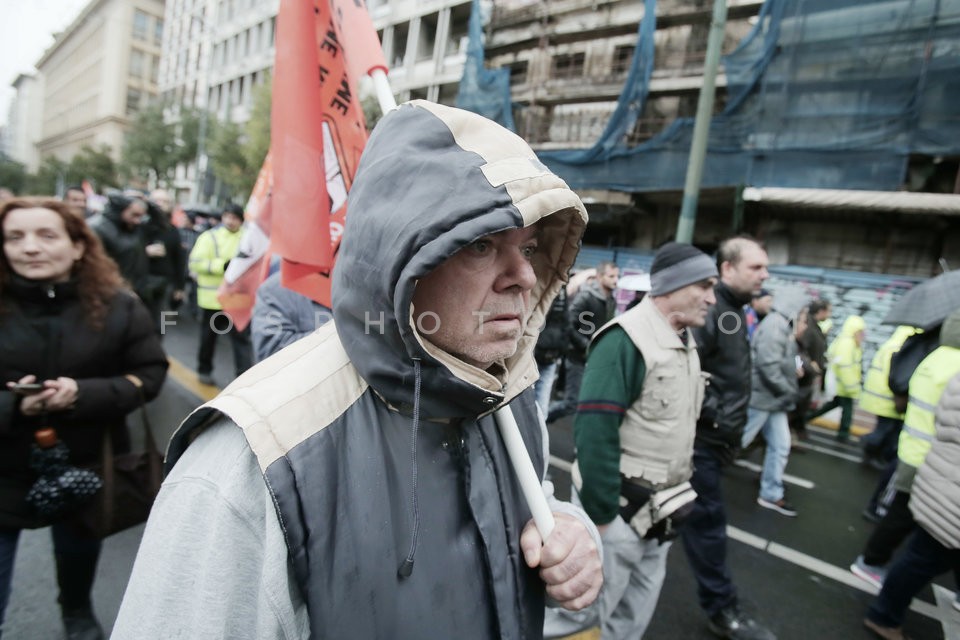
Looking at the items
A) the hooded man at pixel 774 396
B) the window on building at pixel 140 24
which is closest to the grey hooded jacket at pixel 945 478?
the hooded man at pixel 774 396

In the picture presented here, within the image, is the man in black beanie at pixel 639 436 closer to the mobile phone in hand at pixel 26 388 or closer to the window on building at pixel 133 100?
the mobile phone in hand at pixel 26 388

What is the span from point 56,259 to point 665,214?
18104 mm

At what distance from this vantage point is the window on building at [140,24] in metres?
61.9

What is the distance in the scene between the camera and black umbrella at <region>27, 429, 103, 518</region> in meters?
1.92

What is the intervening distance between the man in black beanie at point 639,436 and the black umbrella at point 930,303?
74.2 inches

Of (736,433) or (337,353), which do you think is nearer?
(337,353)

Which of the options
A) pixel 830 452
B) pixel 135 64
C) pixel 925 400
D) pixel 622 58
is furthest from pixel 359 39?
pixel 135 64

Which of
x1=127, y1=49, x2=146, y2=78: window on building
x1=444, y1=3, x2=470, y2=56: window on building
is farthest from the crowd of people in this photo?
x1=127, y1=49, x2=146, y2=78: window on building

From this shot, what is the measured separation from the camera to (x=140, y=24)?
206ft

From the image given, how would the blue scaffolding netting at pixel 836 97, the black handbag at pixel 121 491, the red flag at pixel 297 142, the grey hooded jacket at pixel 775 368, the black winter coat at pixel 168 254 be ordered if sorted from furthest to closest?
the blue scaffolding netting at pixel 836 97 < the black winter coat at pixel 168 254 < the grey hooded jacket at pixel 775 368 < the red flag at pixel 297 142 < the black handbag at pixel 121 491

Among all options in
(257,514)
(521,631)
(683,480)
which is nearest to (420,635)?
(521,631)

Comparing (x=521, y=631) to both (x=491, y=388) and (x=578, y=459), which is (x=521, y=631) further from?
(x=578, y=459)

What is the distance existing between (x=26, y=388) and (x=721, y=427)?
3.30 m

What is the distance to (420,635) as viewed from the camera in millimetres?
974
